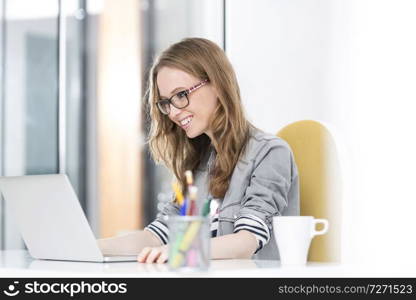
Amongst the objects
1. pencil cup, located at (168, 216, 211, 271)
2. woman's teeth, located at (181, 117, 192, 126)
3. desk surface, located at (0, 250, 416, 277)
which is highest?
woman's teeth, located at (181, 117, 192, 126)

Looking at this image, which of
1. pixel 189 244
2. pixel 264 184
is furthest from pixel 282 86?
pixel 189 244

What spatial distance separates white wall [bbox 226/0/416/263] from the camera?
8.02 ft

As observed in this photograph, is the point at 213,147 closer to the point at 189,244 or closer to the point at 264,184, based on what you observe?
the point at 264,184

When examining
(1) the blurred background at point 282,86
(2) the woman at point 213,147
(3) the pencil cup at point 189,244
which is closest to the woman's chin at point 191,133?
(2) the woman at point 213,147

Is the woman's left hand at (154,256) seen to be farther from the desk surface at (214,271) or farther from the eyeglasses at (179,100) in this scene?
the eyeglasses at (179,100)

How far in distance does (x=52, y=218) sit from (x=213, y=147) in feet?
2.19

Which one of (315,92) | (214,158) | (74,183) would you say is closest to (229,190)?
(214,158)

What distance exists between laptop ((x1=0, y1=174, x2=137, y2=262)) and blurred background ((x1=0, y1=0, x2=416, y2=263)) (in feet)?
2.01

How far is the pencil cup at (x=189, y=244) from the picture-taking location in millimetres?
1003

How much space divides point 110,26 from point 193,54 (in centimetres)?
374

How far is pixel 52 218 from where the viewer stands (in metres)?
1.27

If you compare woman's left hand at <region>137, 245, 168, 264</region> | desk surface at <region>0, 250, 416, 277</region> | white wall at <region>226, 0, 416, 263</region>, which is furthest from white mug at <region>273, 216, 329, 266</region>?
white wall at <region>226, 0, 416, 263</region>

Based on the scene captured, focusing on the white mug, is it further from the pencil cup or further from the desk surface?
the pencil cup

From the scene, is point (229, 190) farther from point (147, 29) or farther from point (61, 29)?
point (147, 29)
